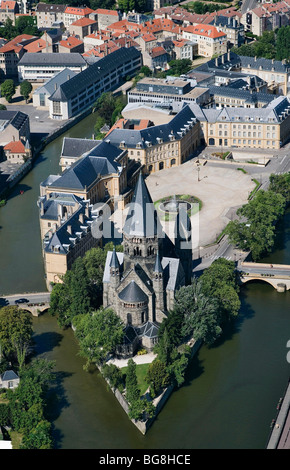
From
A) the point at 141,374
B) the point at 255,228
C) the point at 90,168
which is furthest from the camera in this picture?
the point at 90,168

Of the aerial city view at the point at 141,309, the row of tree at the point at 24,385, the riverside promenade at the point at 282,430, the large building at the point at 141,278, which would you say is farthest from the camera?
the large building at the point at 141,278

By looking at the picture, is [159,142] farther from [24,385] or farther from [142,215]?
[24,385]

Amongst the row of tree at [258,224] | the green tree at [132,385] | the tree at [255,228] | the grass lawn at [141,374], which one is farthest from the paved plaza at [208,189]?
the green tree at [132,385]

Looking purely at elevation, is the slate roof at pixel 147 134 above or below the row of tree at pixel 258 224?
above

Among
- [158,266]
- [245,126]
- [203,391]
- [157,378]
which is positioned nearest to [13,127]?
[245,126]

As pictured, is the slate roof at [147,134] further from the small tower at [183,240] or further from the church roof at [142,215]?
the church roof at [142,215]

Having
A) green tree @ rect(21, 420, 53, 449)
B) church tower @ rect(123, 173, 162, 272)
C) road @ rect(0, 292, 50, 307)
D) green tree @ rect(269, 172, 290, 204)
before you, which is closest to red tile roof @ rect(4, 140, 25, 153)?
green tree @ rect(269, 172, 290, 204)
